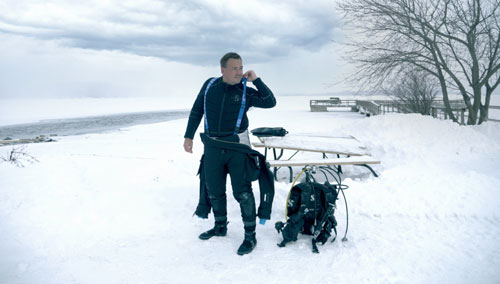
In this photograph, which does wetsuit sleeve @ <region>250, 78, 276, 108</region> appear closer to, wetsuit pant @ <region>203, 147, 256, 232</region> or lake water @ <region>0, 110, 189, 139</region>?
wetsuit pant @ <region>203, 147, 256, 232</region>

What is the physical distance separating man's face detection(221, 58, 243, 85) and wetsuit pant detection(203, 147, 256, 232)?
2.46 feet

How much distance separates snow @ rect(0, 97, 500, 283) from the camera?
3.15 meters

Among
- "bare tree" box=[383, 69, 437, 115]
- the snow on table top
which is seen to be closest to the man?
the snow on table top

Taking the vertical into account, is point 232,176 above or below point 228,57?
below

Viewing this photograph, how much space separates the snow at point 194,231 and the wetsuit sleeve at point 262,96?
5.07ft

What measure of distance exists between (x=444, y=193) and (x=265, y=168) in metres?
3.06

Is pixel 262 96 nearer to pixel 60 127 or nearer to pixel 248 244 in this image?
pixel 248 244

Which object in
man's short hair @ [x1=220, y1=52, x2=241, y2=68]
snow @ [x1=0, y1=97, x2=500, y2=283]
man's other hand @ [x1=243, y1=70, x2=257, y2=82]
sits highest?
man's short hair @ [x1=220, y1=52, x2=241, y2=68]

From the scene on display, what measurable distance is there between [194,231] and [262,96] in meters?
1.82

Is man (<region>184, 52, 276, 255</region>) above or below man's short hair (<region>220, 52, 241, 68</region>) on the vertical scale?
below

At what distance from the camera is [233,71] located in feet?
11.7

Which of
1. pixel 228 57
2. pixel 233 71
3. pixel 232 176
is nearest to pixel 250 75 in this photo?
pixel 233 71

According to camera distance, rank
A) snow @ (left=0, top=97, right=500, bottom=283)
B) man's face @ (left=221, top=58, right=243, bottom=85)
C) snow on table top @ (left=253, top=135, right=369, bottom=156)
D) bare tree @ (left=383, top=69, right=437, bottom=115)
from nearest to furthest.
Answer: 1. snow @ (left=0, top=97, right=500, bottom=283)
2. man's face @ (left=221, top=58, right=243, bottom=85)
3. snow on table top @ (left=253, top=135, right=369, bottom=156)
4. bare tree @ (left=383, top=69, right=437, bottom=115)

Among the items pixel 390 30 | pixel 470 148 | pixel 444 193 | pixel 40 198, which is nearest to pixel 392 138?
pixel 470 148
